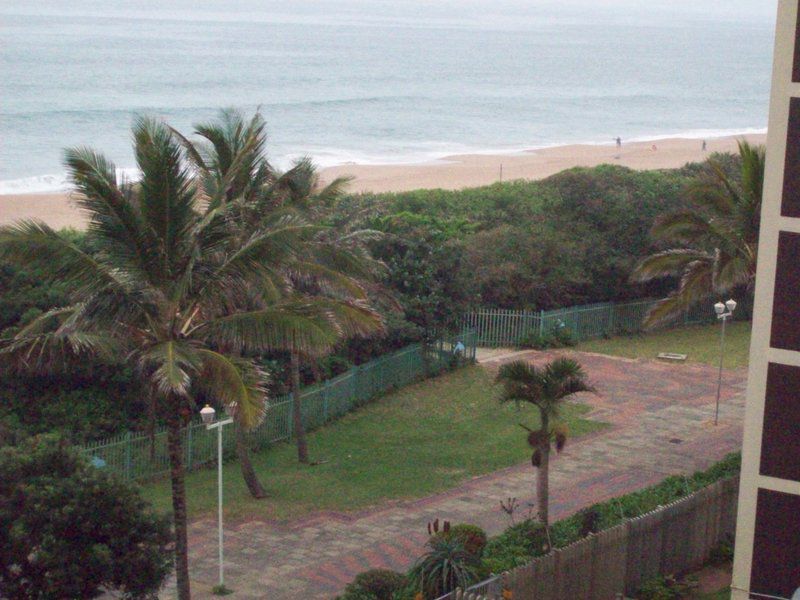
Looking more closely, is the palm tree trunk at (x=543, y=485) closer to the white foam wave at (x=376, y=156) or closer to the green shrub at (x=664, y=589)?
the green shrub at (x=664, y=589)

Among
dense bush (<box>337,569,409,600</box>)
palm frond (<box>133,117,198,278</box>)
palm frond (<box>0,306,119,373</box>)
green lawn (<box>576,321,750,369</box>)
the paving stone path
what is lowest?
the paving stone path

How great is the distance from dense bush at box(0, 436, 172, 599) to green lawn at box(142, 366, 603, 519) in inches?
260

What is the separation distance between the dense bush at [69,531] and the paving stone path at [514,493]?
3.30m

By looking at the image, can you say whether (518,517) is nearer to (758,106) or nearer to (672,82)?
(758,106)

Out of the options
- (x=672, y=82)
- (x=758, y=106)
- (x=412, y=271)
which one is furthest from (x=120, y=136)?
(x=672, y=82)

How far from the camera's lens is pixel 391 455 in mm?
24625

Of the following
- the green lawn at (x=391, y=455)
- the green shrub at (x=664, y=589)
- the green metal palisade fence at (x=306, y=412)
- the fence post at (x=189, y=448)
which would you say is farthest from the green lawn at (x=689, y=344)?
the green shrub at (x=664, y=589)

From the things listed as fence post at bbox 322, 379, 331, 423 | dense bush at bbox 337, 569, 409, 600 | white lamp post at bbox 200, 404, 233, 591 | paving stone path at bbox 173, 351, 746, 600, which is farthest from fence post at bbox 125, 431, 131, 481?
dense bush at bbox 337, 569, 409, 600

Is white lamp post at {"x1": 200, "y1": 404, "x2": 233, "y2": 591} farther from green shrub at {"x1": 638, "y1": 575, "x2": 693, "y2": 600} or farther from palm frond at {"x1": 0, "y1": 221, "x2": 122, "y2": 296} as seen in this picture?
green shrub at {"x1": 638, "y1": 575, "x2": 693, "y2": 600}

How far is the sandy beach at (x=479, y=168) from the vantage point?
54562mm

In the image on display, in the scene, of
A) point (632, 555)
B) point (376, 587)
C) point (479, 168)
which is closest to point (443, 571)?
point (376, 587)

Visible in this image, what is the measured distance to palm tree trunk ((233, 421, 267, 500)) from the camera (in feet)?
70.5

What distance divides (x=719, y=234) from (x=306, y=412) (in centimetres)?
970

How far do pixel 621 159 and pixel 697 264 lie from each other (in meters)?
57.9
